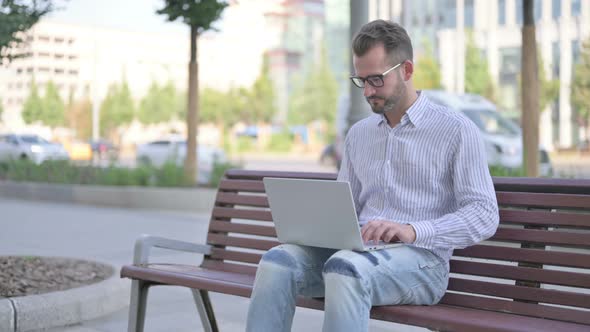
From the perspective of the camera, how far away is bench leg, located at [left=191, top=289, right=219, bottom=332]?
431 centimetres

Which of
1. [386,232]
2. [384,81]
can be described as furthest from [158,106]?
[386,232]

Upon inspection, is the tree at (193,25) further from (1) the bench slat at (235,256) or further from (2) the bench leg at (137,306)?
(2) the bench leg at (137,306)

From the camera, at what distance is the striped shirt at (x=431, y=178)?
10.6 feet

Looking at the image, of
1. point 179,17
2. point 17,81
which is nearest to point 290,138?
point 17,81

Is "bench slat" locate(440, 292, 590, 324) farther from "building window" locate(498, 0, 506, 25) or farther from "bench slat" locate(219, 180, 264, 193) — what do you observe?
"building window" locate(498, 0, 506, 25)

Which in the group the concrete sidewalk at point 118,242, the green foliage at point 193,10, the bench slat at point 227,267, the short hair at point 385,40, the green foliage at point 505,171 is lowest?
the concrete sidewalk at point 118,242

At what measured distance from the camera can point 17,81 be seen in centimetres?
8600

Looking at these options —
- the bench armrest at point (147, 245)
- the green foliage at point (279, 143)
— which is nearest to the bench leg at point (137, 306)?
the bench armrest at point (147, 245)

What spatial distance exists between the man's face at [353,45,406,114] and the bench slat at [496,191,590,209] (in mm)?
610

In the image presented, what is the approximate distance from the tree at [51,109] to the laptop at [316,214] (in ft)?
208

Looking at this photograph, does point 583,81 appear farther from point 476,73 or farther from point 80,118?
point 80,118

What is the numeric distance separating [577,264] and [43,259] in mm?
4465

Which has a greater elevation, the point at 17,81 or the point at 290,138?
the point at 17,81

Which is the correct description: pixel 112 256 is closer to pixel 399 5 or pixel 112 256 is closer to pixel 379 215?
pixel 379 215
